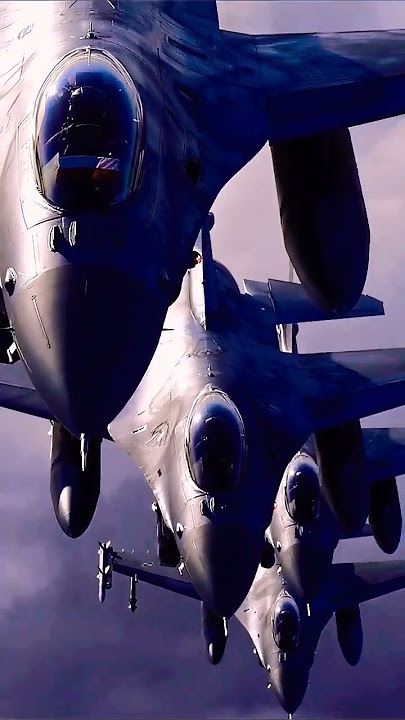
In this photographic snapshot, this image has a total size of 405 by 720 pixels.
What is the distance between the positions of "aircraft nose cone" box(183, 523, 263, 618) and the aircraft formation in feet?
0.12

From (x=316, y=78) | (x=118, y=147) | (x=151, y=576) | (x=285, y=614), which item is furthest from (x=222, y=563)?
(x=151, y=576)

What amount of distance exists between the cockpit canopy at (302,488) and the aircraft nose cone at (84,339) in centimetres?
1632

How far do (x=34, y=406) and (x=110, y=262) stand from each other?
12767mm

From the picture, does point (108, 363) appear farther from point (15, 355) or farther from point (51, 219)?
point (15, 355)

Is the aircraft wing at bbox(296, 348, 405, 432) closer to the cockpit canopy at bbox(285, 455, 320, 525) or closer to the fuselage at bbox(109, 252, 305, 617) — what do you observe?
the fuselage at bbox(109, 252, 305, 617)

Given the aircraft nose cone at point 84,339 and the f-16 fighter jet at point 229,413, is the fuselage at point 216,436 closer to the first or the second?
the f-16 fighter jet at point 229,413

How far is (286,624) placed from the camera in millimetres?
30562

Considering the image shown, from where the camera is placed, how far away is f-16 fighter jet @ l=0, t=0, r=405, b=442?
8.79m

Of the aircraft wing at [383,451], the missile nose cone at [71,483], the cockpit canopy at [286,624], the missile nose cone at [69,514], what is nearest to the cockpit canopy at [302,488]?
the aircraft wing at [383,451]

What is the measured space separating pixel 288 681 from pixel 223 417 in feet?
52.6

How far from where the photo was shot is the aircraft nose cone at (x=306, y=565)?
2911 centimetres

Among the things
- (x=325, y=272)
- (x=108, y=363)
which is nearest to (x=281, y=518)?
(x=325, y=272)

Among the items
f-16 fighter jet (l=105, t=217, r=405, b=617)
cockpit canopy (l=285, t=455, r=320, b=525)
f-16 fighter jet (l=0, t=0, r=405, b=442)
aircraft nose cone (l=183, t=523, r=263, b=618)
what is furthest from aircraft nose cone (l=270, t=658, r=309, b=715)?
f-16 fighter jet (l=0, t=0, r=405, b=442)

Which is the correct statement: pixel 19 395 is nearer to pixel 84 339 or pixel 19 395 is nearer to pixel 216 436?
pixel 216 436
